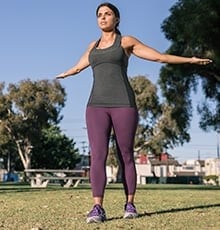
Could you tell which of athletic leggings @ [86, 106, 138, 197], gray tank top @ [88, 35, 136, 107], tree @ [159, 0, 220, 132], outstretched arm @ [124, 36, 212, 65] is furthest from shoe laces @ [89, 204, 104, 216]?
tree @ [159, 0, 220, 132]

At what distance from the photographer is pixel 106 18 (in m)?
5.86

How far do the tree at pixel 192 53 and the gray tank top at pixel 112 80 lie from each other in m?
18.1

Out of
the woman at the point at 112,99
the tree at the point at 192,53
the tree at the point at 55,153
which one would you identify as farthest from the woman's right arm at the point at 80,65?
the tree at the point at 55,153

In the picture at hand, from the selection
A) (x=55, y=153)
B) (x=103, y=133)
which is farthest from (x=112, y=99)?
(x=55, y=153)

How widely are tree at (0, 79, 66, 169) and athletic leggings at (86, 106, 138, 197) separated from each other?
49623mm

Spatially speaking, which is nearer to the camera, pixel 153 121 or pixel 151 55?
pixel 151 55

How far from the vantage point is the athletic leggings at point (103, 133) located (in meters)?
5.78

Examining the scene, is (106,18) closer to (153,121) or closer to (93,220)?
(93,220)

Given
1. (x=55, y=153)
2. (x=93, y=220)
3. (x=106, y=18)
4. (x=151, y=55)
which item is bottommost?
(x=93, y=220)

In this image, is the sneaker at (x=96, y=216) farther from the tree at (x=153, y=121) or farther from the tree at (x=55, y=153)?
the tree at (x=55, y=153)

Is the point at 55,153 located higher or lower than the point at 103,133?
higher

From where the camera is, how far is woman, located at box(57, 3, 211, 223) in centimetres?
575

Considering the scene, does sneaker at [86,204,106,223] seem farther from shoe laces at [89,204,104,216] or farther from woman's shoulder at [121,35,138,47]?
woman's shoulder at [121,35,138,47]

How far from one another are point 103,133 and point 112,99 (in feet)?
1.18
